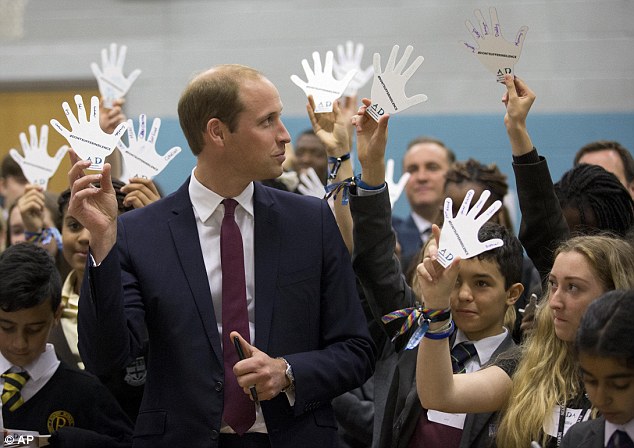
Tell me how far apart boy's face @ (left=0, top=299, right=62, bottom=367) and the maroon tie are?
2.72 ft

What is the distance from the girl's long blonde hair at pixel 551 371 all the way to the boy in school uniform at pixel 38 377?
3.92 ft

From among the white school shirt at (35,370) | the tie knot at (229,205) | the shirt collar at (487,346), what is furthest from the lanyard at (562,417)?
the white school shirt at (35,370)

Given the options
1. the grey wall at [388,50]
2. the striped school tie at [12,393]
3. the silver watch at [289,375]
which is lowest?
the striped school tie at [12,393]

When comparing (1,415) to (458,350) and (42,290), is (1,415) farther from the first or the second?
(458,350)

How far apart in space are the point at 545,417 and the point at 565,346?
221 mm

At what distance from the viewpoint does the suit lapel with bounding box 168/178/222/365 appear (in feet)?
7.84

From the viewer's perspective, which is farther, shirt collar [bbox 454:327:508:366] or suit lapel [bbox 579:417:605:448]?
shirt collar [bbox 454:327:508:366]

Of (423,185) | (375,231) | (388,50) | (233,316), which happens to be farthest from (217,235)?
(388,50)

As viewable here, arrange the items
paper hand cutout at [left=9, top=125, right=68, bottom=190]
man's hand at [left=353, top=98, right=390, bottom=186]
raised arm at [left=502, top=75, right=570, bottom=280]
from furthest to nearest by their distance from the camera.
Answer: paper hand cutout at [left=9, top=125, right=68, bottom=190] < raised arm at [left=502, top=75, right=570, bottom=280] < man's hand at [left=353, top=98, right=390, bottom=186]

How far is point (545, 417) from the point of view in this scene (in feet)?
7.79

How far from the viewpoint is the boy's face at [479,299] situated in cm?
274

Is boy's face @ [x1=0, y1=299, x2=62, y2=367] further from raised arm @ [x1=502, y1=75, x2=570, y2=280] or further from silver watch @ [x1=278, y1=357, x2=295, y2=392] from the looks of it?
raised arm @ [x1=502, y1=75, x2=570, y2=280]

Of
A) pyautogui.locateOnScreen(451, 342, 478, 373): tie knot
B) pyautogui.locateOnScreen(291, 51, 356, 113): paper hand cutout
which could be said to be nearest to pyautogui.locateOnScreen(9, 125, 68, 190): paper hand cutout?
pyautogui.locateOnScreen(291, 51, 356, 113): paper hand cutout

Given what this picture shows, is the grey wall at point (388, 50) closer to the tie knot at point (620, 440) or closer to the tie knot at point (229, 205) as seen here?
the tie knot at point (229, 205)
